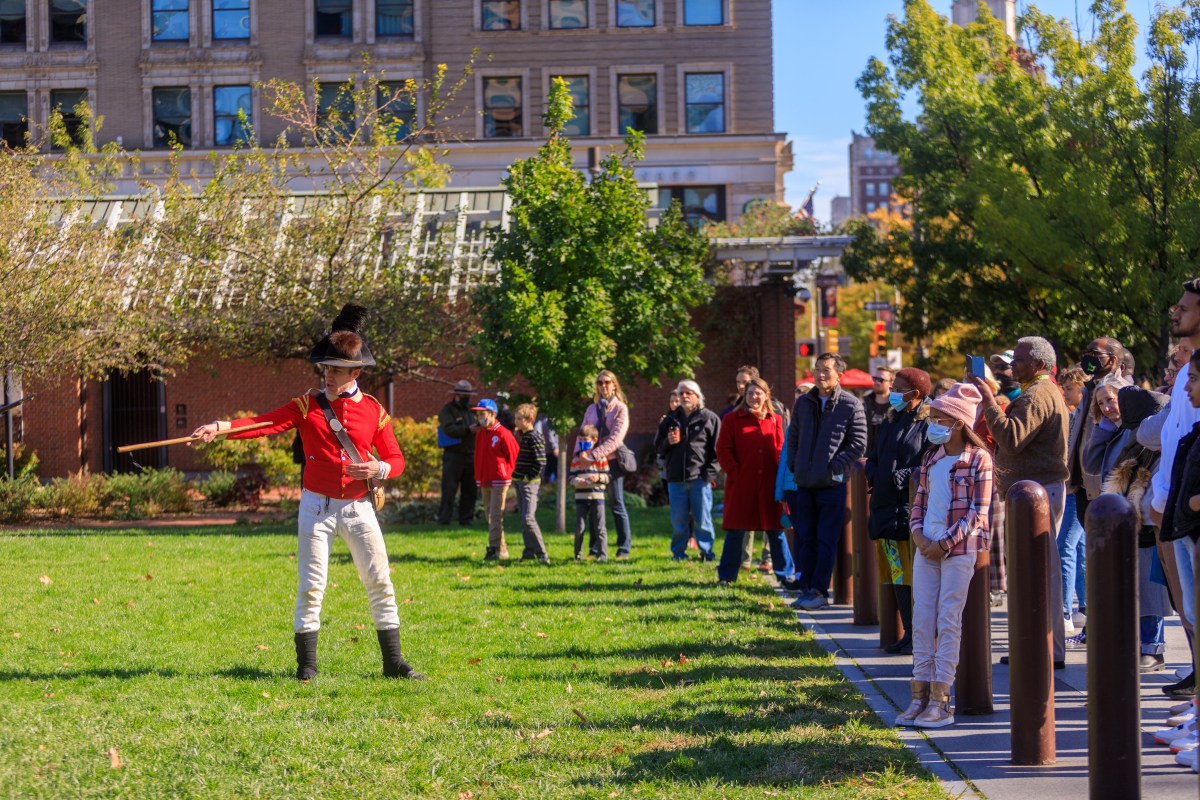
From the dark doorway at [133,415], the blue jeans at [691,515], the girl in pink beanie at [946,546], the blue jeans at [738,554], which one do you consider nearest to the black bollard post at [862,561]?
the blue jeans at [738,554]

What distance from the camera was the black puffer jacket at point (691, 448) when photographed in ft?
50.4

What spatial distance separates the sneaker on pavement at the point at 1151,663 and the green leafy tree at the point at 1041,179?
11131mm

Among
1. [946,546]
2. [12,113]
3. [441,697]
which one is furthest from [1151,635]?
[12,113]

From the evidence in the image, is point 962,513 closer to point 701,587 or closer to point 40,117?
point 701,587

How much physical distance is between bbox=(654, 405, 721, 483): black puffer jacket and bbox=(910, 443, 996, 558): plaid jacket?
794cm

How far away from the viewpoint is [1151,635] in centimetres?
889

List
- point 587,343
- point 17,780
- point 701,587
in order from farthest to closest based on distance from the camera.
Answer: point 587,343
point 701,587
point 17,780

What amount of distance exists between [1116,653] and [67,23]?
40.1m

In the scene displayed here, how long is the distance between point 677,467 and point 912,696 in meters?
7.94

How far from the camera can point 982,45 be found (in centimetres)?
2948

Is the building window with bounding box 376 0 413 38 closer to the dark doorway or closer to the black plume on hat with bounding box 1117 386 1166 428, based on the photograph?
the dark doorway

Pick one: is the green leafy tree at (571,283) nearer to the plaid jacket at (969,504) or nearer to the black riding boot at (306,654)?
the black riding boot at (306,654)

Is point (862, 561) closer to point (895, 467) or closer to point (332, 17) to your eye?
point (895, 467)

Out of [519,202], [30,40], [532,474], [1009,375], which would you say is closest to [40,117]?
[30,40]
